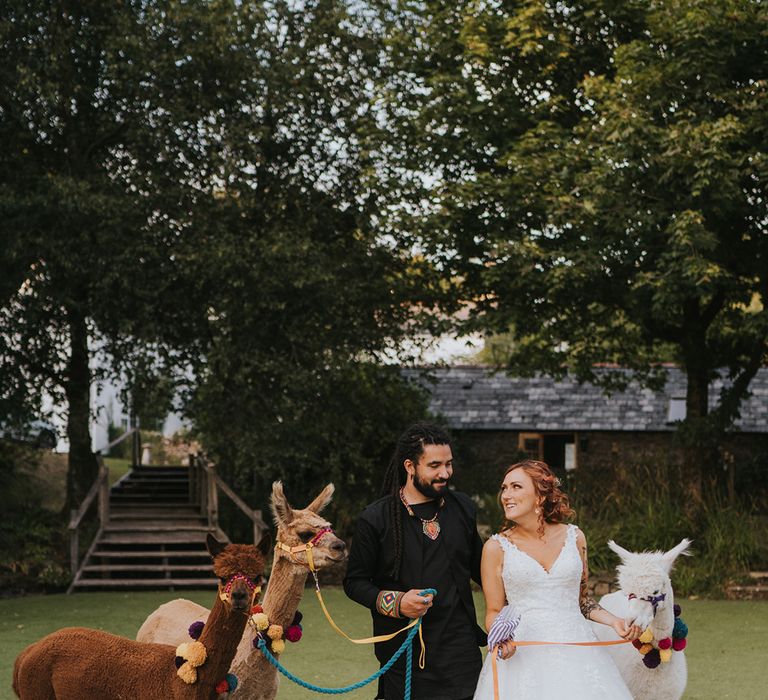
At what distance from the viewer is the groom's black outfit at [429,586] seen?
18.1 ft

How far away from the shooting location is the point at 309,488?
852 inches

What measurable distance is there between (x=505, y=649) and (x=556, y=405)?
2566 centimetres

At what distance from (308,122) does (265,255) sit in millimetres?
3305

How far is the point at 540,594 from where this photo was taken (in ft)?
18.2

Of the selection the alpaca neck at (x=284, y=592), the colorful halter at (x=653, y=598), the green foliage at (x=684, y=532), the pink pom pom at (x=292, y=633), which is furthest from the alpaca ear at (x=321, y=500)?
Result: the green foliage at (x=684, y=532)

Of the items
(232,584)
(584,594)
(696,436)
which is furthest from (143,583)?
(584,594)

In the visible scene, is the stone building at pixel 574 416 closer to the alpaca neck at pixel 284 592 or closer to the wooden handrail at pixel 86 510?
the wooden handrail at pixel 86 510

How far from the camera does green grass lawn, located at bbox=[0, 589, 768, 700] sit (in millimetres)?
11484

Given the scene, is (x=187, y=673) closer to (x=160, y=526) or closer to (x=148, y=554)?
(x=148, y=554)

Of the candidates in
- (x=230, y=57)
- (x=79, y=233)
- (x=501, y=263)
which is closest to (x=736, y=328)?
(x=501, y=263)

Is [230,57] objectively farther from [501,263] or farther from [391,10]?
[501,263]

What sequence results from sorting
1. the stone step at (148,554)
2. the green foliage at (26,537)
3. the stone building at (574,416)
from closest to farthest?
the stone step at (148,554)
the green foliage at (26,537)
the stone building at (574,416)

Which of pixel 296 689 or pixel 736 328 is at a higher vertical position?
pixel 736 328

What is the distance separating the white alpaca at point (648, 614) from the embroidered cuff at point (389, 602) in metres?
1.23
